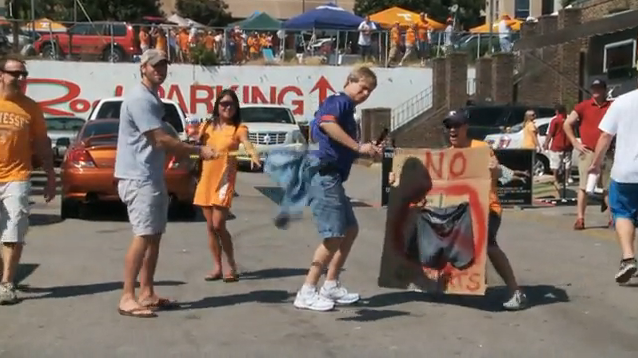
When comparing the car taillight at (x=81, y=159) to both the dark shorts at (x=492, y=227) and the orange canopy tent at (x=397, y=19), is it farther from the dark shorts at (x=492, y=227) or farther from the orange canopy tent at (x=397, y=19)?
the orange canopy tent at (x=397, y=19)

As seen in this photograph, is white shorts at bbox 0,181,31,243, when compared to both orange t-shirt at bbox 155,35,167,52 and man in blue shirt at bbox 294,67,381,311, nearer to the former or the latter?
man in blue shirt at bbox 294,67,381,311

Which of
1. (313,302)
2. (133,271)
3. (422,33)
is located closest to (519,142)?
(313,302)

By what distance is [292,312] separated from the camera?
8023 mm

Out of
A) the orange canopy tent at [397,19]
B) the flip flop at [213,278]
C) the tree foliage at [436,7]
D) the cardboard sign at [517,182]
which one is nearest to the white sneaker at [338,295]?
the flip flop at [213,278]

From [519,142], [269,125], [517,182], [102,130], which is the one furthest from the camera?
[269,125]

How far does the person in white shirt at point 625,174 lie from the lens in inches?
352

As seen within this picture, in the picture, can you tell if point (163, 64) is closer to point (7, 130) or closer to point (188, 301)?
point (7, 130)

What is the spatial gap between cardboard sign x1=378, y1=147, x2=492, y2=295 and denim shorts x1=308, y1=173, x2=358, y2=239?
2.38 feet

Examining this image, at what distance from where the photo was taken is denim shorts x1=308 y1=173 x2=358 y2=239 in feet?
25.3

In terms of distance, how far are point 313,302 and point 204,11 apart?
65101 mm

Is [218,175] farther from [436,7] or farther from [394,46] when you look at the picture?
[436,7]

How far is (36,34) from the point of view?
124 ft

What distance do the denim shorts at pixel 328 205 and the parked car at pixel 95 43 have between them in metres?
30.3

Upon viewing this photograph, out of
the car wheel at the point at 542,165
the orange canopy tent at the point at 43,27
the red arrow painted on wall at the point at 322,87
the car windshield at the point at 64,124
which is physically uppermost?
the orange canopy tent at the point at 43,27
